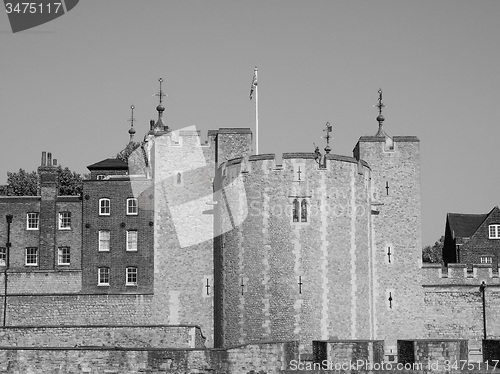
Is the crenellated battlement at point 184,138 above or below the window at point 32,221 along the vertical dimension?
above

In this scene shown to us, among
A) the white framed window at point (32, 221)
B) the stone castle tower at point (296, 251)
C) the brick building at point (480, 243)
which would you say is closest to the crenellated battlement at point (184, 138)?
the stone castle tower at point (296, 251)

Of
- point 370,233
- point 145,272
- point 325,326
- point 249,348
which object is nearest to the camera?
point 249,348

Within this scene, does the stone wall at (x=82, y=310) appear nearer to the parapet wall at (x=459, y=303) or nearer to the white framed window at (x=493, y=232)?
the parapet wall at (x=459, y=303)

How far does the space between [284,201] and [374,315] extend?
6.67 m

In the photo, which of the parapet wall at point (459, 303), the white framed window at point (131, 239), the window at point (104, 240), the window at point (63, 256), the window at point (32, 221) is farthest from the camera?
the window at point (32, 221)

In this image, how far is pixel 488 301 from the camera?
41.0 meters

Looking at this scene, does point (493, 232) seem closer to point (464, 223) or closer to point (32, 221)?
point (464, 223)

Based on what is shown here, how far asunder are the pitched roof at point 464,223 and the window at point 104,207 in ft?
72.0

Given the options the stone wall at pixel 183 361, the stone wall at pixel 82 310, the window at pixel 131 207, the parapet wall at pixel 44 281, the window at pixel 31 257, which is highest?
the window at pixel 131 207

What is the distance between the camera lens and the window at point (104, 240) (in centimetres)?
4509

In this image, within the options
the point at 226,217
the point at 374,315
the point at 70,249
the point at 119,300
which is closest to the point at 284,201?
the point at 226,217

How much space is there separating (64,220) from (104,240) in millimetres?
2868

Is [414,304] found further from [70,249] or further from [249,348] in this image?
[249,348]

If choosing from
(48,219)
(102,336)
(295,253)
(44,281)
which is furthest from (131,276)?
(295,253)
